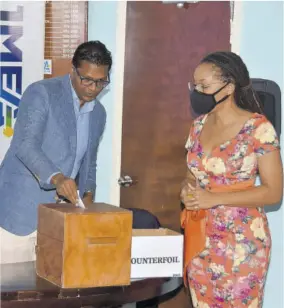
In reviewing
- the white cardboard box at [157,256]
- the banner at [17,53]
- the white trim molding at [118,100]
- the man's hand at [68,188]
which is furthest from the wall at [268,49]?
the man's hand at [68,188]

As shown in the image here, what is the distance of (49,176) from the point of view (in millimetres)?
3143

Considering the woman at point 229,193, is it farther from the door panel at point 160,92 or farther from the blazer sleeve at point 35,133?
the door panel at point 160,92

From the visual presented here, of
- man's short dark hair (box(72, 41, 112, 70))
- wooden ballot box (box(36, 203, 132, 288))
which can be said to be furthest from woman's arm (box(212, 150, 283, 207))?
man's short dark hair (box(72, 41, 112, 70))

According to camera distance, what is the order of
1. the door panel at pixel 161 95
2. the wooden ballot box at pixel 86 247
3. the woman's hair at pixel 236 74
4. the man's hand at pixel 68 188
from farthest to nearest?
the door panel at pixel 161 95, the woman's hair at pixel 236 74, the man's hand at pixel 68 188, the wooden ballot box at pixel 86 247

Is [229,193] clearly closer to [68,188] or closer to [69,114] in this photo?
[68,188]

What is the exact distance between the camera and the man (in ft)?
10.8

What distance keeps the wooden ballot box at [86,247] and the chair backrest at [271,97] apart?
74.3 inches

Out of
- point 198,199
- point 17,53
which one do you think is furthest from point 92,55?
point 17,53

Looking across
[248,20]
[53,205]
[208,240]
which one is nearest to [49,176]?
[53,205]

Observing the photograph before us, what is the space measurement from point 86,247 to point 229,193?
676mm

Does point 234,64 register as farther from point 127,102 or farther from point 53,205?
point 127,102

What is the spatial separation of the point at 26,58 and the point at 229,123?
192cm

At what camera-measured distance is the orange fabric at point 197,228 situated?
317 cm

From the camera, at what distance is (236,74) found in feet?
10.6
